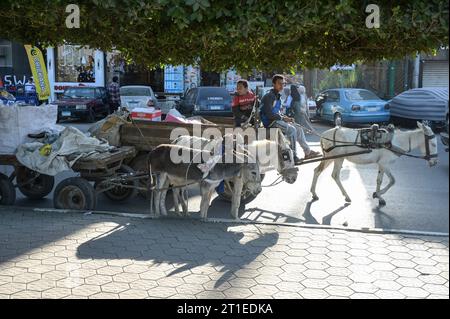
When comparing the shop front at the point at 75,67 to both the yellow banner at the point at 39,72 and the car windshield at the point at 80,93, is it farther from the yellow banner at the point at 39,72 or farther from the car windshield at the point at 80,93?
the yellow banner at the point at 39,72

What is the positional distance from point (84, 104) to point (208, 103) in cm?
738

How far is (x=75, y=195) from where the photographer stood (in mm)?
8359

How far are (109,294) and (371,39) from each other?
3.41 m

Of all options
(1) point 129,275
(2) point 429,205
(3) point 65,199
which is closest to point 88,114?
(3) point 65,199

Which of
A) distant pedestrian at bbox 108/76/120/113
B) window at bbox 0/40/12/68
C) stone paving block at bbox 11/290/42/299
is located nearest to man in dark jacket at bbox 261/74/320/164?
stone paving block at bbox 11/290/42/299

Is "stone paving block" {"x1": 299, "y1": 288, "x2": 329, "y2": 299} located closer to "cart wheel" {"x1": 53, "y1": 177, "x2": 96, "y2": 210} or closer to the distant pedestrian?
"cart wheel" {"x1": 53, "y1": 177, "x2": 96, "y2": 210}

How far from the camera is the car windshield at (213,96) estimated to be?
19.5 m

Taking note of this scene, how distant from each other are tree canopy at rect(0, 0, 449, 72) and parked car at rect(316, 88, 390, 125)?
15.9 m

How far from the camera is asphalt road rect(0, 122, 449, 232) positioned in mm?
8180

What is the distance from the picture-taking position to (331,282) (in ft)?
17.8

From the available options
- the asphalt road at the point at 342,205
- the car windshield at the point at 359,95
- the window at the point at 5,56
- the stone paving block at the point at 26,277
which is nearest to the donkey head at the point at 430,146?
the asphalt road at the point at 342,205

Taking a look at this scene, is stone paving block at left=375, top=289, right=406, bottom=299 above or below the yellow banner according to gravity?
below

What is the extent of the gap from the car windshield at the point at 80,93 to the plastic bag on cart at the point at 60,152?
56.4 feet
